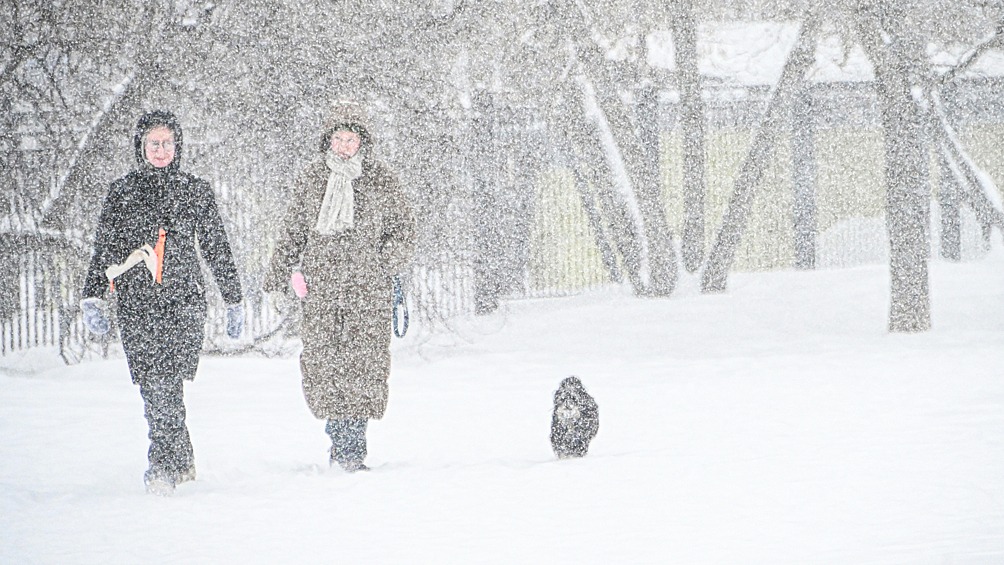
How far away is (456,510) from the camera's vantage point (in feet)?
14.8

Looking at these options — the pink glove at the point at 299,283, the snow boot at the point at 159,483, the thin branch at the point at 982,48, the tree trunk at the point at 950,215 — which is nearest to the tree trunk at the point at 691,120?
the thin branch at the point at 982,48

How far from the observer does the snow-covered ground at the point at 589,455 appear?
3984 millimetres

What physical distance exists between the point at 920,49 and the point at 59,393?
9.56 metres

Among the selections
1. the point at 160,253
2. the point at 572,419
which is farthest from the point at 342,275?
the point at 572,419

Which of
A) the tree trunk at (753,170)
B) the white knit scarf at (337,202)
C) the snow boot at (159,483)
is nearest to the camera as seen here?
the snow boot at (159,483)

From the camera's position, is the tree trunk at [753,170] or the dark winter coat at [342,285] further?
the tree trunk at [753,170]

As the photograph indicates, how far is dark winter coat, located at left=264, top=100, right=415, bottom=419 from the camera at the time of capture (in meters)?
5.46

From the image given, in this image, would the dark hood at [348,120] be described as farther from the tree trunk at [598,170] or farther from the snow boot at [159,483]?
the tree trunk at [598,170]

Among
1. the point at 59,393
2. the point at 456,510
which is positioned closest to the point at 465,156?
the point at 59,393

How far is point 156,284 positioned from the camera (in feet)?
17.0

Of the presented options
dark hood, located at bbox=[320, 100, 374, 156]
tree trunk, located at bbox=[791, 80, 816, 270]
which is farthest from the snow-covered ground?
tree trunk, located at bbox=[791, 80, 816, 270]

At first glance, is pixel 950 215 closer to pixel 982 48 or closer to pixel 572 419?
pixel 982 48

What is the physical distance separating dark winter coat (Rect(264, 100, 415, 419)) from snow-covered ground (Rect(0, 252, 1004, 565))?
0.49 m

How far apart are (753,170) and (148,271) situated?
814 centimetres
